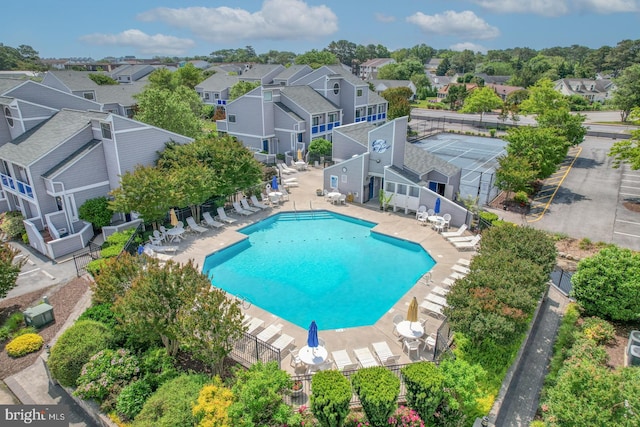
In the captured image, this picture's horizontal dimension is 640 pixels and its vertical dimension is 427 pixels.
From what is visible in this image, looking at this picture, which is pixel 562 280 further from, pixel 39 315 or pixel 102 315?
pixel 39 315

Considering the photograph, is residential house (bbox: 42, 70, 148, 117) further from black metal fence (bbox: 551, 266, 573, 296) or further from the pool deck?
black metal fence (bbox: 551, 266, 573, 296)

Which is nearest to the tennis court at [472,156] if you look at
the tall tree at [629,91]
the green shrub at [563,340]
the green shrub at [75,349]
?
the green shrub at [563,340]

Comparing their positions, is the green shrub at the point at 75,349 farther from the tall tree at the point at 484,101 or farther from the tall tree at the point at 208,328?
the tall tree at the point at 484,101

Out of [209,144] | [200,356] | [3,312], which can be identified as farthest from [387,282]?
[3,312]

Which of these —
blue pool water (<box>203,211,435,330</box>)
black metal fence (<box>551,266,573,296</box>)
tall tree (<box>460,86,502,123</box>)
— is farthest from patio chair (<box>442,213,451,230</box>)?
tall tree (<box>460,86,502,123</box>)

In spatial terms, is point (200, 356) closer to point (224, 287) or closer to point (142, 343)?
point (142, 343)

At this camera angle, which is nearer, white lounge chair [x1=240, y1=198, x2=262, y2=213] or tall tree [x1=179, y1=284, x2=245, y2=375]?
tall tree [x1=179, y1=284, x2=245, y2=375]
